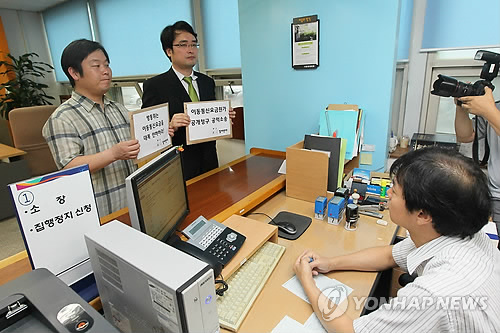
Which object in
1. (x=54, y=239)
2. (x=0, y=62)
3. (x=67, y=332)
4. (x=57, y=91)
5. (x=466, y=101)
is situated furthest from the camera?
(x=57, y=91)

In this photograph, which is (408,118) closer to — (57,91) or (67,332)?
Answer: (67,332)

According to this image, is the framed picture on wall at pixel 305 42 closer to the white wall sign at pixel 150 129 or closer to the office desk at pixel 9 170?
the white wall sign at pixel 150 129

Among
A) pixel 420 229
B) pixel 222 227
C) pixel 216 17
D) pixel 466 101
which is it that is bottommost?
pixel 222 227

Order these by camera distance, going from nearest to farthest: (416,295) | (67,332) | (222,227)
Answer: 1. (67,332)
2. (416,295)
3. (222,227)

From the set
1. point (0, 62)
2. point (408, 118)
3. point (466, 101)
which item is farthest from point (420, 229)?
point (0, 62)

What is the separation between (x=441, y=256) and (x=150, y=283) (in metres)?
0.75

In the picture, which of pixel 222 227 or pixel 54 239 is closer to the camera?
pixel 54 239

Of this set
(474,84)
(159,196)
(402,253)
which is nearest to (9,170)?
(159,196)

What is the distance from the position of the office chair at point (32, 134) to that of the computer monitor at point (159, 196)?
361 cm

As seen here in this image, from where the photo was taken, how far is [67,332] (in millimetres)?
596

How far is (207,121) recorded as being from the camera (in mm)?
1763

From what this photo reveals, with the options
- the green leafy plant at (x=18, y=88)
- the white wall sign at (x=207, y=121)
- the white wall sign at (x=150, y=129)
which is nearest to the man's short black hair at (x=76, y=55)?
the white wall sign at (x=150, y=129)

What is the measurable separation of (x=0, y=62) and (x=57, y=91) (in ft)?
4.18

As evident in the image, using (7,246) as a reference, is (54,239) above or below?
above
